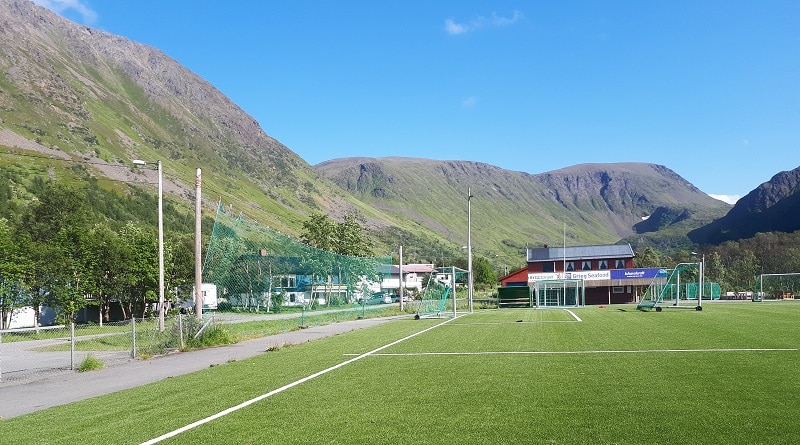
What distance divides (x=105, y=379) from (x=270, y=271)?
13.2 m

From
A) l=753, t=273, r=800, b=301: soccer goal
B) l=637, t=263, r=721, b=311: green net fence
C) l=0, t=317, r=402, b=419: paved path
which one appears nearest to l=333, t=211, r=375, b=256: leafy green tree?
l=637, t=263, r=721, b=311: green net fence

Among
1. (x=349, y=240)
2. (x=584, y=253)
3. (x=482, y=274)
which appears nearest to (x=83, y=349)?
(x=349, y=240)

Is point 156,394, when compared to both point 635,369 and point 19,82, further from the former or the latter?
point 19,82

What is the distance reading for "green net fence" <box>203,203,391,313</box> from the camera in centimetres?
2508

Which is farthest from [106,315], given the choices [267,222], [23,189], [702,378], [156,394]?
A: [267,222]

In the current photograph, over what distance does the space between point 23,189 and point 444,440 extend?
118405 mm

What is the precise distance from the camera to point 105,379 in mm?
14820

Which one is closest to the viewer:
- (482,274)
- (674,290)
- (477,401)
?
(477,401)

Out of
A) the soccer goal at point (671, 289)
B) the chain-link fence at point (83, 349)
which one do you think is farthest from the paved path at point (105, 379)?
the soccer goal at point (671, 289)

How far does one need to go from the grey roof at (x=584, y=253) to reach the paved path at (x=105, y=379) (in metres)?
74.9

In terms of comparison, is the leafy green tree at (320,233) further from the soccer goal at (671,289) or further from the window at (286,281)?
the window at (286,281)

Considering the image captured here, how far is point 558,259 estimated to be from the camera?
299ft

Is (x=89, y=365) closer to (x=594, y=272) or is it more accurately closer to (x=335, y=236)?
(x=335, y=236)

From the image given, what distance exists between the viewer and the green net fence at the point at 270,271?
25078mm
